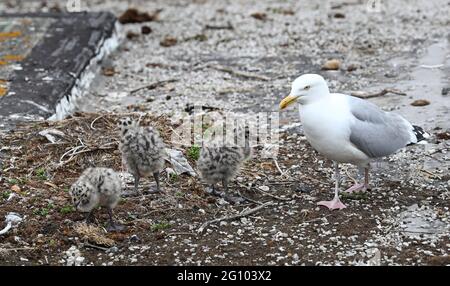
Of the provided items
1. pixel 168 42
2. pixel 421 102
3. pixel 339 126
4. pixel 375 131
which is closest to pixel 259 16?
pixel 168 42

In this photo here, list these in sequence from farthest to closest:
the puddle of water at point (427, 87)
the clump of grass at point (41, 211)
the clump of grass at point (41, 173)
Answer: the puddle of water at point (427, 87) → the clump of grass at point (41, 173) → the clump of grass at point (41, 211)

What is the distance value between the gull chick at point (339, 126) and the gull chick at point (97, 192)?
5.18 ft

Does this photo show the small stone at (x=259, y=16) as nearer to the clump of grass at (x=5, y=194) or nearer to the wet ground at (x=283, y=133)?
the wet ground at (x=283, y=133)

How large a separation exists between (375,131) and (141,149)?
1976 millimetres

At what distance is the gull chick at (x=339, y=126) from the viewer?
644 cm

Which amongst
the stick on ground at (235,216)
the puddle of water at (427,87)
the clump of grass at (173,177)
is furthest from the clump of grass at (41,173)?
the puddle of water at (427,87)

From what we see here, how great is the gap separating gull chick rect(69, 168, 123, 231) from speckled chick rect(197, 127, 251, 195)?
0.82 metres

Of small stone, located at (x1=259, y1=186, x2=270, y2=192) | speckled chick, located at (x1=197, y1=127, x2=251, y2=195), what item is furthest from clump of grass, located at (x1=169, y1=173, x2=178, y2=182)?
small stone, located at (x1=259, y1=186, x2=270, y2=192)

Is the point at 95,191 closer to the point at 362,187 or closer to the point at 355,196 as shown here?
the point at 355,196

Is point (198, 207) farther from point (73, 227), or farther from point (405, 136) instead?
point (405, 136)

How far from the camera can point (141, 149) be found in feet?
22.1

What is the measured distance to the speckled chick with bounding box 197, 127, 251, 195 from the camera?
22.0 feet

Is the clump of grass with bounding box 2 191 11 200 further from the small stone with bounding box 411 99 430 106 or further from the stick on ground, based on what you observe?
the small stone with bounding box 411 99 430 106
